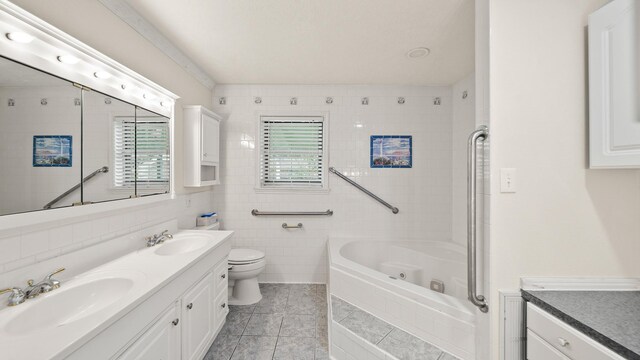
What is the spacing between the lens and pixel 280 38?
178 centimetres

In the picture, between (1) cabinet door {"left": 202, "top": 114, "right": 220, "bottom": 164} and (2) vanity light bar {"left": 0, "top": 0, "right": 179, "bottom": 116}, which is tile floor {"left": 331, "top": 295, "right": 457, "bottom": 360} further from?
(2) vanity light bar {"left": 0, "top": 0, "right": 179, "bottom": 116}

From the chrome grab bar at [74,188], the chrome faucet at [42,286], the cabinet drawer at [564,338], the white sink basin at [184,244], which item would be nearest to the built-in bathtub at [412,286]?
the cabinet drawer at [564,338]

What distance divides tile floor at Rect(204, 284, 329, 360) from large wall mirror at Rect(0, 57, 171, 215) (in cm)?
136

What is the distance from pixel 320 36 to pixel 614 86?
1676 millimetres

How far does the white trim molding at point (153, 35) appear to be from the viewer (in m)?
1.40

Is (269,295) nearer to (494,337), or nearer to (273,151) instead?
(273,151)

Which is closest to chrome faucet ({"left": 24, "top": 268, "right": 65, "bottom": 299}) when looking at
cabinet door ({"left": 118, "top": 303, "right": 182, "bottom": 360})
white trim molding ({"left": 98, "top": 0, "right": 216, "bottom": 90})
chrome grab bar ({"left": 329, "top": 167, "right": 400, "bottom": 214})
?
cabinet door ({"left": 118, "top": 303, "right": 182, "bottom": 360})

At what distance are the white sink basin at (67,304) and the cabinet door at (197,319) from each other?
35 centimetres

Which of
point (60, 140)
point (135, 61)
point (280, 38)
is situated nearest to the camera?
point (60, 140)

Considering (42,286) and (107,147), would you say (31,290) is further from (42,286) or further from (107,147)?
(107,147)

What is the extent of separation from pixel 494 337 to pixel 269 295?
2.00 metres

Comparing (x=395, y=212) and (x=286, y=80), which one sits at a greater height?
(x=286, y=80)

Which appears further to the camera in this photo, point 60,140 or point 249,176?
point 249,176

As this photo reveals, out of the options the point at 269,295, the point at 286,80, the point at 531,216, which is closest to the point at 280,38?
the point at 286,80
